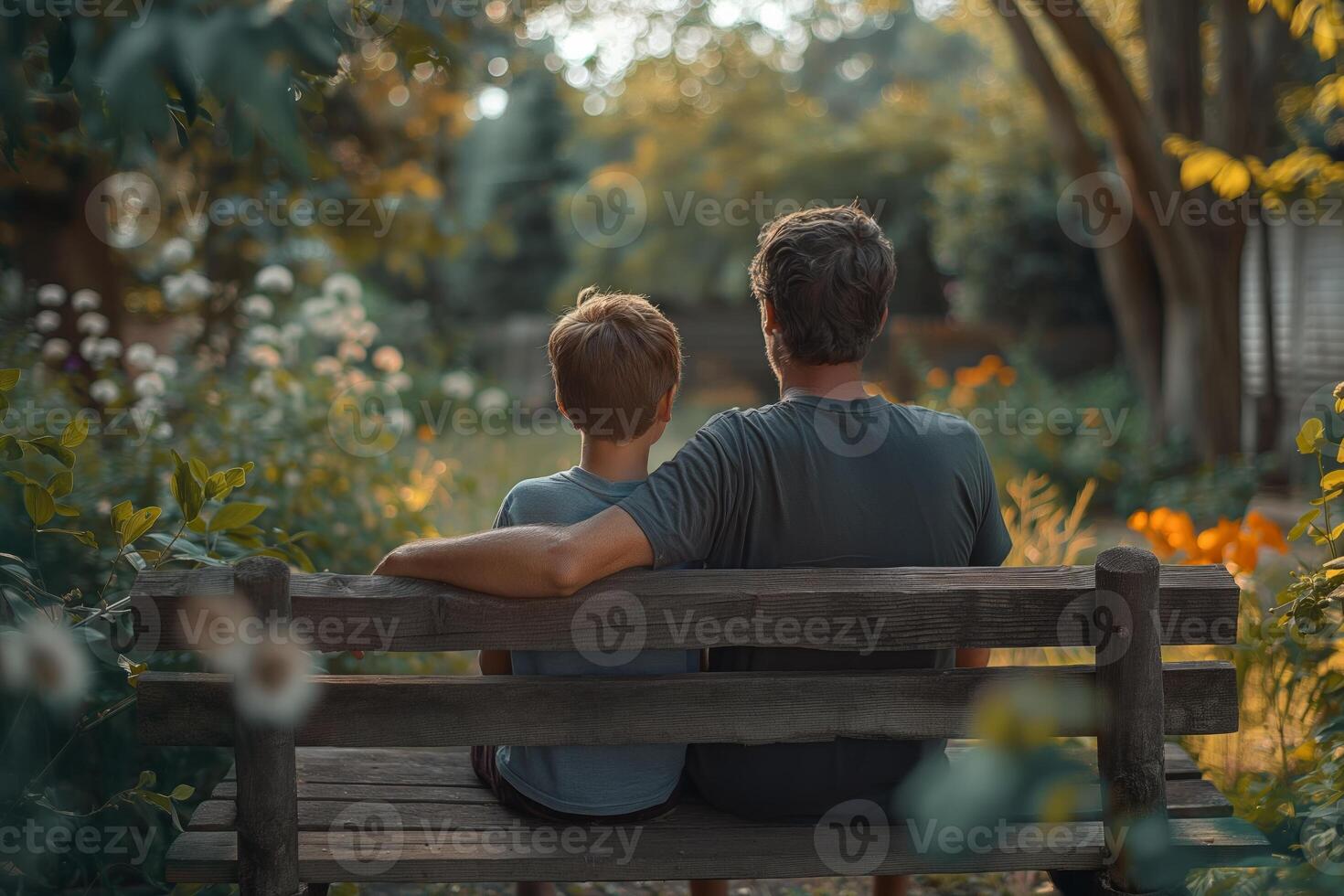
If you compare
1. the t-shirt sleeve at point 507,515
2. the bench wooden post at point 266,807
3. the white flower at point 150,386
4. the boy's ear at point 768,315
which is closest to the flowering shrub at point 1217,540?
the boy's ear at point 768,315

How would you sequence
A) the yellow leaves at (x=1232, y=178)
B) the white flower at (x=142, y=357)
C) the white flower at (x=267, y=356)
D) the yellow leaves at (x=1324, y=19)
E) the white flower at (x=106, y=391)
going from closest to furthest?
the yellow leaves at (x=1324, y=19) < the yellow leaves at (x=1232, y=178) < the white flower at (x=106, y=391) < the white flower at (x=142, y=357) < the white flower at (x=267, y=356)

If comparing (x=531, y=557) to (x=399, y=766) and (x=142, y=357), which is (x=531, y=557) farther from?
(x=142, y=357)

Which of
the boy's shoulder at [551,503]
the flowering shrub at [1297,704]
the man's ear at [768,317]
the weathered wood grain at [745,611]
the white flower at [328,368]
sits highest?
the man's ear at [768,317]

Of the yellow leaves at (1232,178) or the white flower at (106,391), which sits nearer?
the yellow leaves at (1232,178)

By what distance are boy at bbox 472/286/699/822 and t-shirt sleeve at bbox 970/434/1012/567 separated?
0.63 meters

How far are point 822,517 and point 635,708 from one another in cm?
50

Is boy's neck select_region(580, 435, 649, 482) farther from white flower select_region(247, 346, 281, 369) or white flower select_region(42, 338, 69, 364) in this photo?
white flower select_region(42, 338, 69, 364)

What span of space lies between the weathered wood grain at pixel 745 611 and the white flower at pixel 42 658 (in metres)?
0.45

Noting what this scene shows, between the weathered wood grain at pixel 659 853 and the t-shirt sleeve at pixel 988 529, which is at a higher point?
the t-shirt sleeve at pixel 988 529

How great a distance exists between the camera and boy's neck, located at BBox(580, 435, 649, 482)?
7.39ft

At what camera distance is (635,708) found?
204 cm

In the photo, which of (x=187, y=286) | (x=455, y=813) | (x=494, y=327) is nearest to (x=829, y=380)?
A: (x=455, y=813)

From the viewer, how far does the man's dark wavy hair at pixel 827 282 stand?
7.25ft

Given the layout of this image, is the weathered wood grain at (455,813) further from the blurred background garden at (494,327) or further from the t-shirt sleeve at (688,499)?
the t-shirt sleeve at (688,499)
